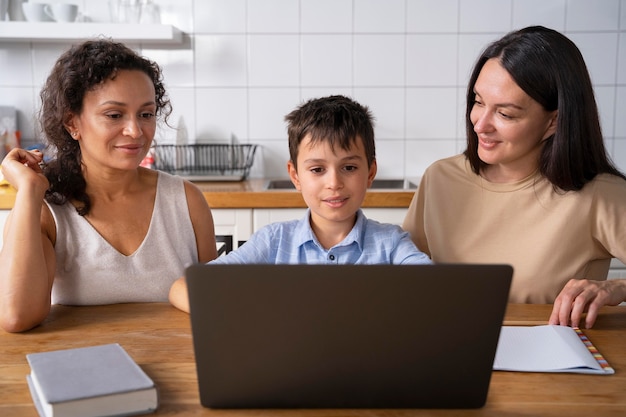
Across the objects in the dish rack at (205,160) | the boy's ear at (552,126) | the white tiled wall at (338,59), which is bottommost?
the dish rack at (205,160)

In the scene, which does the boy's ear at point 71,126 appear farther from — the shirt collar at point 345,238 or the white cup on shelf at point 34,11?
the white cup on shelf at point 34,11

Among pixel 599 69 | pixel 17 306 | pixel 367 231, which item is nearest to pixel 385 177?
pixel 599 69

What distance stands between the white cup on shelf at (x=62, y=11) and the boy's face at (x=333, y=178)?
1.78 meters

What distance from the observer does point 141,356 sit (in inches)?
41.0

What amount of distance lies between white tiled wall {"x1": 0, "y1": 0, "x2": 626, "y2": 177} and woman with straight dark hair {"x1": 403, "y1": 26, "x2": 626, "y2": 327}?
4.46 ft

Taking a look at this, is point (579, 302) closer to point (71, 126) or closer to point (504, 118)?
point (504, 118)

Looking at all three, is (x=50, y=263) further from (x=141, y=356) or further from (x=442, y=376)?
(x=442, y=376)

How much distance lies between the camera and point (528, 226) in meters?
1.52

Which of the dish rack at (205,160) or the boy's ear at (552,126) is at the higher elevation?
the boy's ear at (552,126)

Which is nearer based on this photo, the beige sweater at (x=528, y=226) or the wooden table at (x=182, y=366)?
the wooden table at (x=182, y=366)

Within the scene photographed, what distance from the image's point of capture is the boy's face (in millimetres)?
1320

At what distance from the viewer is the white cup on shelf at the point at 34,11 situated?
2709 mm

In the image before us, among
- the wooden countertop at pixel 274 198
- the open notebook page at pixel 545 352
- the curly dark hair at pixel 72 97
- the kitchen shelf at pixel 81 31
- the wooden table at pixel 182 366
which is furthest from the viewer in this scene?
the kitchen shelf at pixel 81 31

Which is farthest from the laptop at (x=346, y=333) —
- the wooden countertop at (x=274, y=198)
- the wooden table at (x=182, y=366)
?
the wooden countertop at (x=274, y=198)
